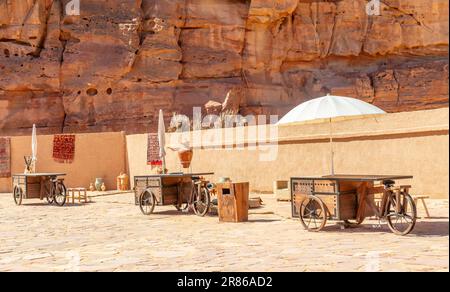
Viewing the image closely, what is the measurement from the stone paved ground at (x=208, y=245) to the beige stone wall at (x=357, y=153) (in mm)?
1854

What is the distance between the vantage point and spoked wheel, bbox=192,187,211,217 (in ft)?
33.7

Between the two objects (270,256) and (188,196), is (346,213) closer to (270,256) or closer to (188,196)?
(270,256)

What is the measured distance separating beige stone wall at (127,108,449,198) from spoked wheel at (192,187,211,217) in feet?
15.0

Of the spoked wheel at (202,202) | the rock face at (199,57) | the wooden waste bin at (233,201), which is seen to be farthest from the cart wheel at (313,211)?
the rock face at (199,57)

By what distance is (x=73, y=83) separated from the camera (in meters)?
27.5

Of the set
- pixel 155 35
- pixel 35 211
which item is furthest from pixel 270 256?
pixel 155 35

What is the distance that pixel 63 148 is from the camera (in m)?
18.9

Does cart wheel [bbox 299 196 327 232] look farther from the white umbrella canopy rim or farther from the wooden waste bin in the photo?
the wooden waste bin

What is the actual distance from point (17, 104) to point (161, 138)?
18380 millimetres

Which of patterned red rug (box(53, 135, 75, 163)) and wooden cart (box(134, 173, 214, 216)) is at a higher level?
patterned red rug (box(53, 135, 75, 163))

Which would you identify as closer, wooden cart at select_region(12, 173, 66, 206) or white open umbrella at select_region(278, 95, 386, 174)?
white open umbrella at select_region(278, 95, 386, 174)

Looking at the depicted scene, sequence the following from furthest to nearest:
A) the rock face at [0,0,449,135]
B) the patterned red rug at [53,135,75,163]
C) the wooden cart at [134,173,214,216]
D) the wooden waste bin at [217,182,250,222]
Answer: the rock face at [0,0,449,135], the patterned red rug at [53,135,75,163], the wooden cart at [134,173,214,216], the wooden waste bin at [217,182,250,222]

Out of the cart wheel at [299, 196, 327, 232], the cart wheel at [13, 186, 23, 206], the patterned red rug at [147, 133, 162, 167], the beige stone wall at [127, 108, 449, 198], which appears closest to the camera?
the cart wheel at [299, 196, 327, 232]

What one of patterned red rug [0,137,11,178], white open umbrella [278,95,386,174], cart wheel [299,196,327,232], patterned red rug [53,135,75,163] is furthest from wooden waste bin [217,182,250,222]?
patterned red rug [0,137,11,178]
